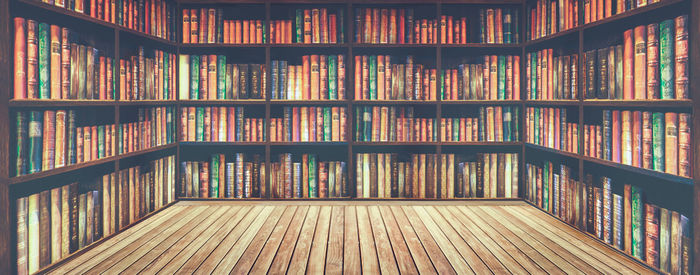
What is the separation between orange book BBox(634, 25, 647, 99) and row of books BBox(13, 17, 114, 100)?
9.15 ft

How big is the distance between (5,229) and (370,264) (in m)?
1.57

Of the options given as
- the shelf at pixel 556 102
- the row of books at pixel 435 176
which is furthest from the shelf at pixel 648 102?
the row of books at pixel 435 176

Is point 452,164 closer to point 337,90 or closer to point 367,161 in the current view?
point 367,161

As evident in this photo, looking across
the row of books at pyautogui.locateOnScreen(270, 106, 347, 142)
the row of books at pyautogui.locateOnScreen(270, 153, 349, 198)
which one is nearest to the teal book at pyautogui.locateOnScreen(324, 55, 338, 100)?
the row of books at pyautogui.locateOnScreen(270, 106, 347, 142)

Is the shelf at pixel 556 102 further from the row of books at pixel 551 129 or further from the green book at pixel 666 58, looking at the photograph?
the green book at pixel 666 58

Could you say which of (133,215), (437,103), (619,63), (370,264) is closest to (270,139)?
(133,215)

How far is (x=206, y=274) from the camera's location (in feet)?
6.31

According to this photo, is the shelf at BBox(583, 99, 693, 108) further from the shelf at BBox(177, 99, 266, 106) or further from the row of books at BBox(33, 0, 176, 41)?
the row of books at BBox(33, 0, 176, 41)

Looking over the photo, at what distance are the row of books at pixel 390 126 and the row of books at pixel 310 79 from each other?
26 cm

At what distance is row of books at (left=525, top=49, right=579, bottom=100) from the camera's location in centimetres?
269

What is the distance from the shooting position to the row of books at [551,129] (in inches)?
107

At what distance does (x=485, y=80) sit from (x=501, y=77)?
0.43 feet

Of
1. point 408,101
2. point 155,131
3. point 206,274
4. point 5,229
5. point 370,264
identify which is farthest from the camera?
point 408,101

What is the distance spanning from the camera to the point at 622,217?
219 cm
